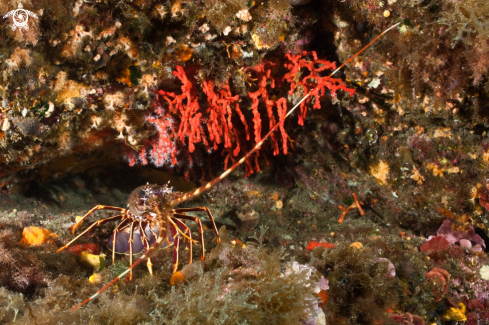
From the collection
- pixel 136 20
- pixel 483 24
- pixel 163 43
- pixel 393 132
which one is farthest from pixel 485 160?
pixel 136 20

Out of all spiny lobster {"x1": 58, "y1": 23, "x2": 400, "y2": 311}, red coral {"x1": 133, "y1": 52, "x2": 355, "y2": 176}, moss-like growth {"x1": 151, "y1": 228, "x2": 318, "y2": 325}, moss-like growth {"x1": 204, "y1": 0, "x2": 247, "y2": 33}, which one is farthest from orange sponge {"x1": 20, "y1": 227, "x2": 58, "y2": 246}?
moss-like growth {"x1": 204, "y1": 0, "x2": 247, "y2": 33}

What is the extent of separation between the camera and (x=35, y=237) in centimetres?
276

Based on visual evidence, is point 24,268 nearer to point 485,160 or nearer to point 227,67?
point 227,67

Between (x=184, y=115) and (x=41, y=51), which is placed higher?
(x=41, y=51)

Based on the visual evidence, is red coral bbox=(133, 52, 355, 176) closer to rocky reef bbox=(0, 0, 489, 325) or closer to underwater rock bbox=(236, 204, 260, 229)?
rocky reef bbox=(0, 0, 489, 325)

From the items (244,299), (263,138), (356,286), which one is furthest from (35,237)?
(356,286)

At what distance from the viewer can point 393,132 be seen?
3662 millimetres

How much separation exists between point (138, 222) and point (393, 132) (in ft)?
11.5

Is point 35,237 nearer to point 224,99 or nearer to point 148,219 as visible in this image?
point 148,219

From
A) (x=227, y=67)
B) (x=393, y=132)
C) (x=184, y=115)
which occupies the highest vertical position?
(x=227, y=67)

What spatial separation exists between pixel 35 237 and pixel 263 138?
2.54 metres

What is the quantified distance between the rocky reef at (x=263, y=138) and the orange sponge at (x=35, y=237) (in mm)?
16

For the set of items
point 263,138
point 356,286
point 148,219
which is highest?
point 263,138

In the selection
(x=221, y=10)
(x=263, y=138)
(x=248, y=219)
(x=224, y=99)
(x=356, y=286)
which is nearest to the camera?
(x=356, y=286)
